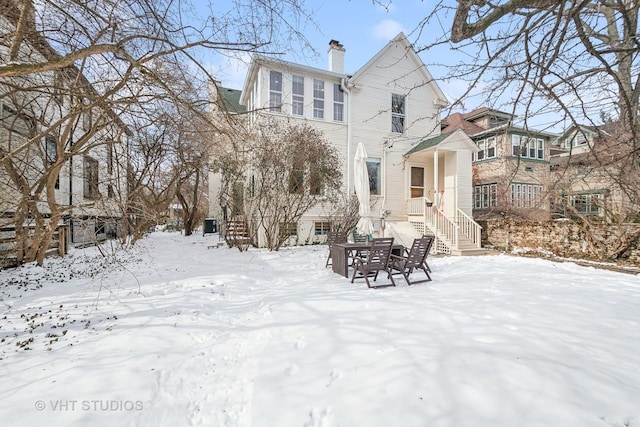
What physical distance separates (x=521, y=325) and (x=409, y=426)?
252 centimetres

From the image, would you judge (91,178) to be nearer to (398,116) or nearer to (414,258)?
(414,258)

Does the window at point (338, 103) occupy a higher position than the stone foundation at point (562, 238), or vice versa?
the window at point (338, 103)

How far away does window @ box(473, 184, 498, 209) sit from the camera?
60.5 feet

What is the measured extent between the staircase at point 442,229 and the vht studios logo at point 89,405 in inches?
409

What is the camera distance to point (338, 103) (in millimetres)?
13672

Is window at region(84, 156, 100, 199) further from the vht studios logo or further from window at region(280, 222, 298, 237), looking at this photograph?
window at region(280, 222, 298, 237)

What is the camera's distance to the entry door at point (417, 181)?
14616mm

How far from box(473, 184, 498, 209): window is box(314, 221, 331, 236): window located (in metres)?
11.7

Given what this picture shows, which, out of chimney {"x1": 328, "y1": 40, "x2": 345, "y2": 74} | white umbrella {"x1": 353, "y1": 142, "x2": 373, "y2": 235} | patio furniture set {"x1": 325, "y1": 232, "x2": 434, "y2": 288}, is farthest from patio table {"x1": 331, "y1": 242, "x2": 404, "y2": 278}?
chimney {"x1": 328, "y1": 40, "x2": 345, "y2": 74}

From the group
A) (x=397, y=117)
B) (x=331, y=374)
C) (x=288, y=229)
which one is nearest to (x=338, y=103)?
(x=397, y=117)

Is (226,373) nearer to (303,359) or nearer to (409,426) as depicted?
(303,359)

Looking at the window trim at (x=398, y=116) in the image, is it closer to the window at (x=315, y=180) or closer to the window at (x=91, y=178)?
the window at (x=315, y=180)

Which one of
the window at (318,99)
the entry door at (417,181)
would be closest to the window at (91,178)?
the window at (318,99)

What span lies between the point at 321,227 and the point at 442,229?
5.29m
